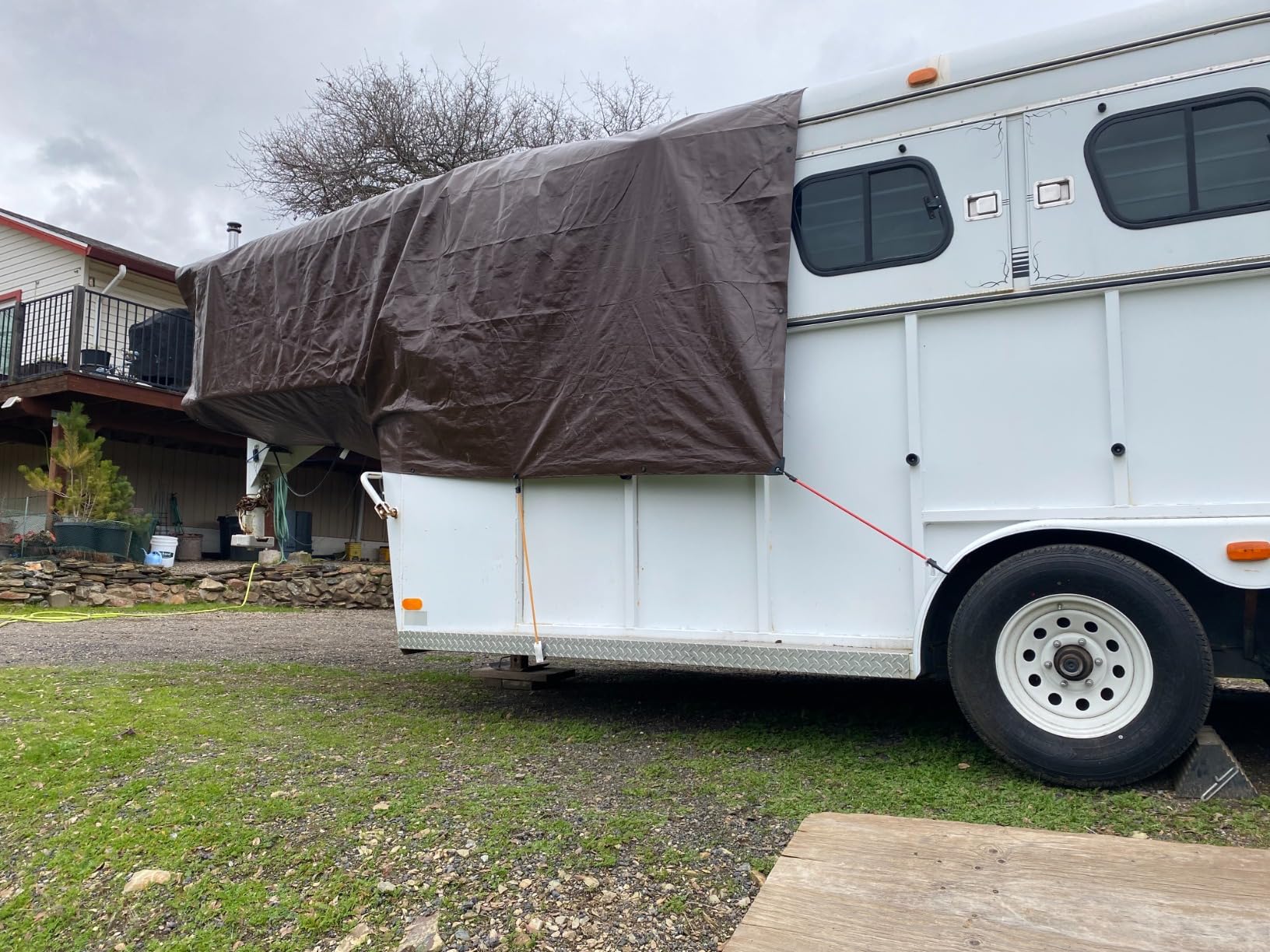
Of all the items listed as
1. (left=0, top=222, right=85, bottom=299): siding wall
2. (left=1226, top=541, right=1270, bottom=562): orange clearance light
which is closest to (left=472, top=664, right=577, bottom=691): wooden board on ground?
(left=1226, top=541, right=1270, bottom=562): orange clearance light

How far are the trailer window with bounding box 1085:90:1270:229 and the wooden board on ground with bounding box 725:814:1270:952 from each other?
8.31 feet

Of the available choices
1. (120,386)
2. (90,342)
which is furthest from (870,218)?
(90,342)

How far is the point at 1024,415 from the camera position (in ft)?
12.1

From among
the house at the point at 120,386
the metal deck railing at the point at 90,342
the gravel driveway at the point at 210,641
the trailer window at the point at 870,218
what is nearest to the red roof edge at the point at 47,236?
the house at the point at 120,386

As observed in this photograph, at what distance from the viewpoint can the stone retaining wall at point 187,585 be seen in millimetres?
11523

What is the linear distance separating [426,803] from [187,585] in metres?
10.8

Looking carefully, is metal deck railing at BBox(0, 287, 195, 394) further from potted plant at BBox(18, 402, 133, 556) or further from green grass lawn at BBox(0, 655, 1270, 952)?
green grass lawn at BBox(0, 655, 1270, 952)

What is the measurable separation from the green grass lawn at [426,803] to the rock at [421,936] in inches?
2.1

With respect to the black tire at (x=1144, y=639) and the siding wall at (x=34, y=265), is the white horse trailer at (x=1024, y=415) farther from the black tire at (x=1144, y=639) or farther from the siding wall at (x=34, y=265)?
the siding wall at (x=34, y=265)

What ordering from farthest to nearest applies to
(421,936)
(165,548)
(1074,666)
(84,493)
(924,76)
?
(165,548) < (84,493) < (924,76) < (1074,666) < (421,936)

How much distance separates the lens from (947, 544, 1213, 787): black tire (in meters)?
3.30

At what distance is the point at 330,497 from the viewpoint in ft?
61.7

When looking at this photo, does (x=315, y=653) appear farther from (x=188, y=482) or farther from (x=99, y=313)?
(x=188, y=482)

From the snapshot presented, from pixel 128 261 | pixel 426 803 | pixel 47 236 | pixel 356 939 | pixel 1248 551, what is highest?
pixel 47 236
